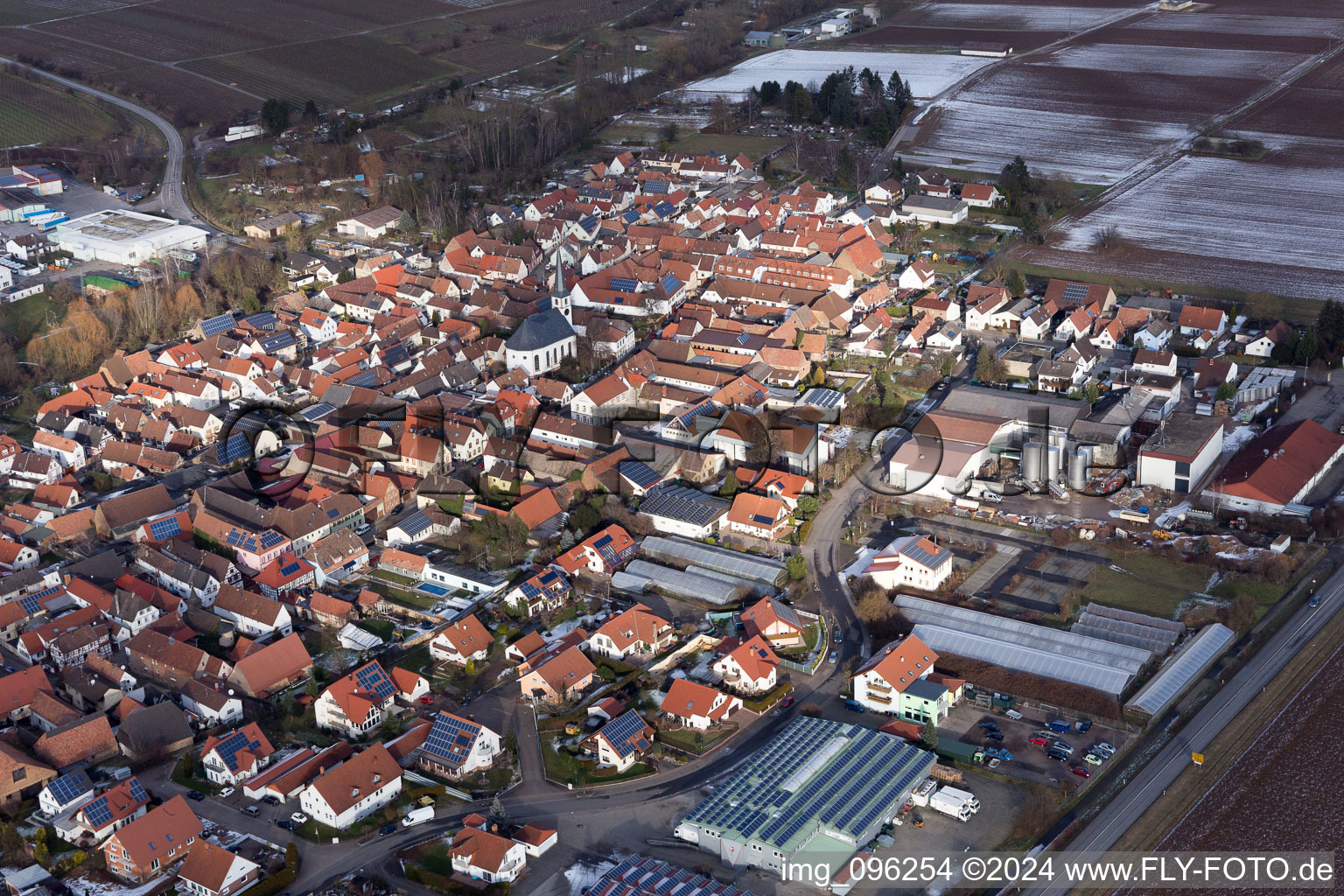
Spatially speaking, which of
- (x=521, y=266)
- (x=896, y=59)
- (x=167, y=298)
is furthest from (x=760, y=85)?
(x=167, y=298)

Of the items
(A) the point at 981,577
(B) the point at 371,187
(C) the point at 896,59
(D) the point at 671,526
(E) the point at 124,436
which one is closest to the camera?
(A) the point at 981,577

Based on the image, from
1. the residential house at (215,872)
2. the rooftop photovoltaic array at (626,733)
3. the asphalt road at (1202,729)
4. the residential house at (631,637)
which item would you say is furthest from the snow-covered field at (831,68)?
the residential house at (215,872)

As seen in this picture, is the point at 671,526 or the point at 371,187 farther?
the point at 371,187

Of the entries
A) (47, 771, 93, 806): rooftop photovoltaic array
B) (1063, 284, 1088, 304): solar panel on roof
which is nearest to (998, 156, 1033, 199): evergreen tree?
(1063, 284, 1088, 304): solar panel on roof

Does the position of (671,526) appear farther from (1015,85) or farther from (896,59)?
(896,59)

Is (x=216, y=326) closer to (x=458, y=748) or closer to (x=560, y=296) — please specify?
(x=560, y=296)

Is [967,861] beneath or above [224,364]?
beneath

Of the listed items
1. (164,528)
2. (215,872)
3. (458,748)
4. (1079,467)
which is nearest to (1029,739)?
(458,748)
